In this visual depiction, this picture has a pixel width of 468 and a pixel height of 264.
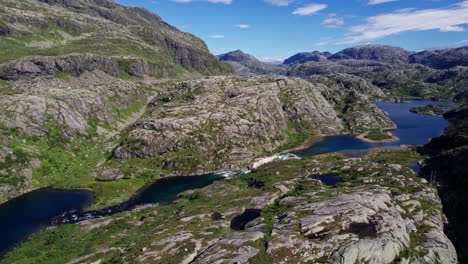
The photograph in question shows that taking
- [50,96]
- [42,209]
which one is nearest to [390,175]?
[42,209]

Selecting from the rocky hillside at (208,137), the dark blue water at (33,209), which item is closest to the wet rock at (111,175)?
the dark blue water at (33,209)

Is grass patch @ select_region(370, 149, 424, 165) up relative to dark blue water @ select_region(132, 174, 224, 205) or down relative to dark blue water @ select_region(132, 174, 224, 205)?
down

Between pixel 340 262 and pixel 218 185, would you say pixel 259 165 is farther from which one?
pixel 340 262

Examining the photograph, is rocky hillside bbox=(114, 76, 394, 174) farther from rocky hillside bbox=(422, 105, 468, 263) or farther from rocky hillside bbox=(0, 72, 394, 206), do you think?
rocky hillside bbox=(422, 105, 468, 263)

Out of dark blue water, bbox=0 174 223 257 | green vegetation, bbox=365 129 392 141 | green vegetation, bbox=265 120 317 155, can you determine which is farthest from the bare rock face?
green vegetation, bbox=365 129 392 141

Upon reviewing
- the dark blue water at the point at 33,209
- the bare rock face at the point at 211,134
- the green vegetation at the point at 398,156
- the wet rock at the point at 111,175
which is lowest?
the green vegetation at the point at 398,156

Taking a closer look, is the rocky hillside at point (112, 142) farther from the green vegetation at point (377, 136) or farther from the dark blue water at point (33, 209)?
the green vegetation at point (377, 136)

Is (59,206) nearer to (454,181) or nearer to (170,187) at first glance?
(170,187)
